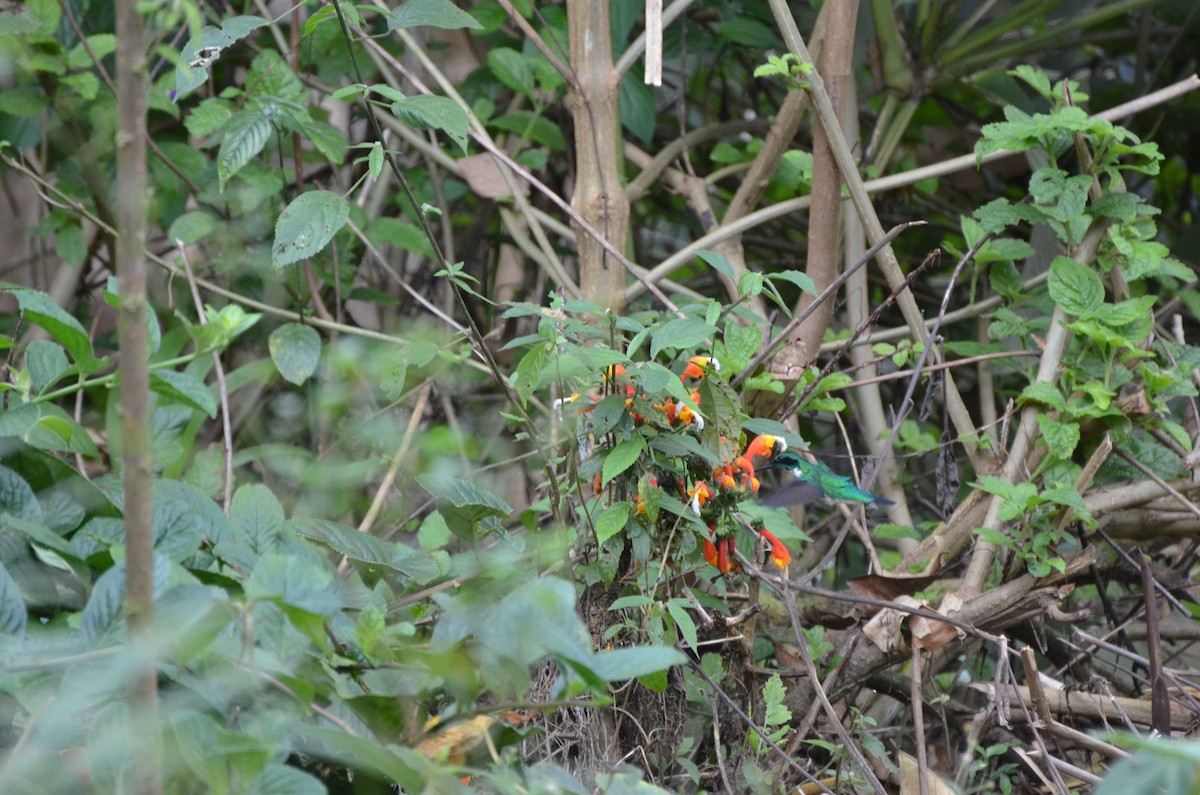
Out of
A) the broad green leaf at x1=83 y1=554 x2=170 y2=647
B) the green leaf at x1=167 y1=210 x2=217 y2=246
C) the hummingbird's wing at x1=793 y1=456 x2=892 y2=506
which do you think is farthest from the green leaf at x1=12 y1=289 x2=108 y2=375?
the green leaf at x1=167 y1=210 x2=217 y2=246

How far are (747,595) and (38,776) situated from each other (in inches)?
32.1

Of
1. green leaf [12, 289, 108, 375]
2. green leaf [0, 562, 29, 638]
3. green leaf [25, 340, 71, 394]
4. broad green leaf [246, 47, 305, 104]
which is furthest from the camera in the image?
broad green leaf [246, 47, 305, 104]

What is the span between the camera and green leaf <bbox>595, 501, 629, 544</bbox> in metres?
0.98

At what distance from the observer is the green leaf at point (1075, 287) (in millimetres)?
1332

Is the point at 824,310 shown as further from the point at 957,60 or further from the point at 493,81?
the point at 493,81

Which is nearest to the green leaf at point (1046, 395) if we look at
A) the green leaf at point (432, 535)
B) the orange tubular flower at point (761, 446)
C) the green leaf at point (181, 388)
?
the orange tubular flower at point (761, 446)

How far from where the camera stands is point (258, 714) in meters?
0.66

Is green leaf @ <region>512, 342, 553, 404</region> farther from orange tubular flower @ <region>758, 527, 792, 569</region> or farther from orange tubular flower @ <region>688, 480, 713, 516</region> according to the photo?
orange tubular flower @ <region>758, 527, 792, 569</region>

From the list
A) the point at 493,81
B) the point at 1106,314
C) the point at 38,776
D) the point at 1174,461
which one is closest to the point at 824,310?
the point at 1106,314

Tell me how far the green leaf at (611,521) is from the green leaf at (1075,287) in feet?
2.25

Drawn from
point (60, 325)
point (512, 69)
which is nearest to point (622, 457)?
point (60, 325)

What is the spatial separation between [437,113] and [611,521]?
1.31 feet

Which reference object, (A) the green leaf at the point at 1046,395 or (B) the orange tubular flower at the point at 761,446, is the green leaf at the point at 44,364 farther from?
(A) the green leaf at the point at 1046,395

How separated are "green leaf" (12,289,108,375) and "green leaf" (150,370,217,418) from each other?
7 cm
